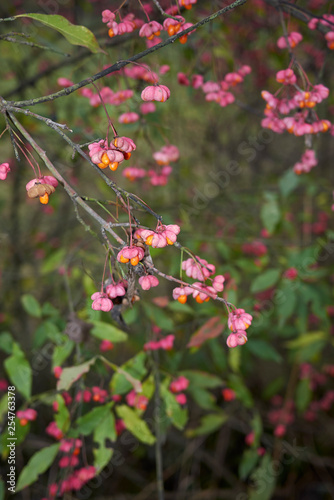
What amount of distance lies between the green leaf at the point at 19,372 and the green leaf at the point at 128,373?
0.30 meters

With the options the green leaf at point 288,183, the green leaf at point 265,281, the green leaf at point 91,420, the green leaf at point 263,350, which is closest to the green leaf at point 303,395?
the green leaf at point 263,350

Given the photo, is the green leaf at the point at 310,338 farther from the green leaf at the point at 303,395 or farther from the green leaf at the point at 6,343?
the green leaf at the point at 6,343

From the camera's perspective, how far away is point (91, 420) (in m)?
1.33

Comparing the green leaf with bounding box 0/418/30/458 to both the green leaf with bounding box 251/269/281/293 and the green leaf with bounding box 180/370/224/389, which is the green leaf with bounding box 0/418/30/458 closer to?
the green leaf with bounding box 180/370/224/389

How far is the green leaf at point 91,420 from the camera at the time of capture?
131 cm

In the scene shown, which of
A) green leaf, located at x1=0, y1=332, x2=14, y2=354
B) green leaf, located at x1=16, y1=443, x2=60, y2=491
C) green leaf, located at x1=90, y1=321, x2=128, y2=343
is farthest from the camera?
green leaf, located at x1=0, y1=332, x2=14, y2=354

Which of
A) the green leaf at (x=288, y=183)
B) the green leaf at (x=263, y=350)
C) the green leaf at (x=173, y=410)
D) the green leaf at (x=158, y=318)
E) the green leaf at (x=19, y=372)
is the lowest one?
the green leaf at (x=263, y=350)

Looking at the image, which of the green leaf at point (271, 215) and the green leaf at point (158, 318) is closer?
the green leaf at point (158, 318)

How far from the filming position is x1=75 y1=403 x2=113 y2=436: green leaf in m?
1.31

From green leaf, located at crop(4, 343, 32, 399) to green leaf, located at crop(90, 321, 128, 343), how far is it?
0.94ft

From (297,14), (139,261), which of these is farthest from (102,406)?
(297,14)

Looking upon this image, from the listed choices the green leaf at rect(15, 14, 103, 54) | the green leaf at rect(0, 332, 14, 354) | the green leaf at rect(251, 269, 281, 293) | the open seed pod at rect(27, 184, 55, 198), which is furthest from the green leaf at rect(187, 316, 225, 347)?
the green leaf at rect(15, 14, 103, 54)

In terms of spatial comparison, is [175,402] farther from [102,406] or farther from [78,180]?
[78,180]

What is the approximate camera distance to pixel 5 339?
1.56 m
